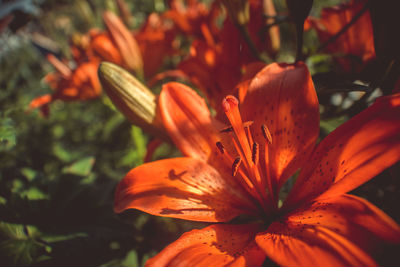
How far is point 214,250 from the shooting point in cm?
45

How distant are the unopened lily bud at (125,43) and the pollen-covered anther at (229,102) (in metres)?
0.82

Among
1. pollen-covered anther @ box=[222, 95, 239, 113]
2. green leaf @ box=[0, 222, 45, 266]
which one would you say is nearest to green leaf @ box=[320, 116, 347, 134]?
pollen-covered anther @ box=[222, 95, 239, 113]

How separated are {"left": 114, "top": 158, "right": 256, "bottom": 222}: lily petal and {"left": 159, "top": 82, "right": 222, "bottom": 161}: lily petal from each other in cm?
3

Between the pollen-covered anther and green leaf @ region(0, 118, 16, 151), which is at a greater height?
green leaf @ region(0, 118, 16, 151)

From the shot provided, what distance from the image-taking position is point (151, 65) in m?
1.30

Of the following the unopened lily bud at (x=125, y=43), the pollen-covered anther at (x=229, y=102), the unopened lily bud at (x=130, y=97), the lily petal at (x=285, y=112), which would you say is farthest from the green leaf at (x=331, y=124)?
the unopened lily bud at (x=125, y=43)

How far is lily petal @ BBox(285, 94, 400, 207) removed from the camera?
0.38 m

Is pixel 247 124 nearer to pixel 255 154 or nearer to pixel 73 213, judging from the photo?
pixel 255 154

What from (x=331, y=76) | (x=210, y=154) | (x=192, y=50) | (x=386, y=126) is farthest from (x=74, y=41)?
(x=386, y=126)

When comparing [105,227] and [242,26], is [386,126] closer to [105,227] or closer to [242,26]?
[242,26]

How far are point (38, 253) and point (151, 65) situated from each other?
90 cm

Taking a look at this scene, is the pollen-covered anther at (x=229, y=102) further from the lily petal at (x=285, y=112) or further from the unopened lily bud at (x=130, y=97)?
the unopened lily bud at (x=130, y=97)

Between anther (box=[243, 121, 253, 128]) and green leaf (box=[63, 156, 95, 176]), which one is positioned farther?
green leaf (box=[63, 156, 95, 176])

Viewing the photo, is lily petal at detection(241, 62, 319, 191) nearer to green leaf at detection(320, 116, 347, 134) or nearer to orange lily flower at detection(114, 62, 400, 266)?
orange lily flower at detection(114, 62, 400, 266)
